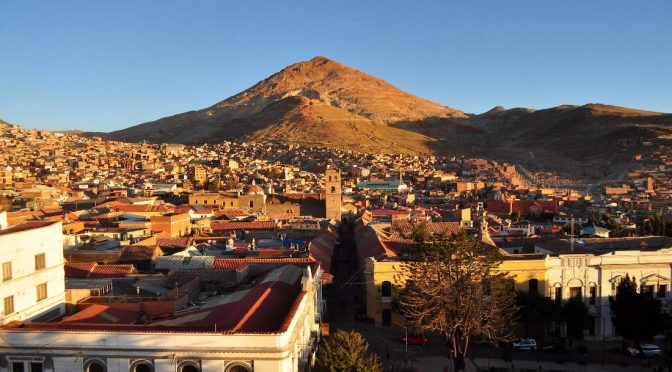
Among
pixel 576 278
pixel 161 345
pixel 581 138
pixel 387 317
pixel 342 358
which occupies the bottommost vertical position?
pixel 387 317

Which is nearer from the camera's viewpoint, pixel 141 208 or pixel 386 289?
pixel 386 289

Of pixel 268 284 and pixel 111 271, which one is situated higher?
pixel 268 284

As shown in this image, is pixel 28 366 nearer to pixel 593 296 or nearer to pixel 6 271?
pixel 6 271

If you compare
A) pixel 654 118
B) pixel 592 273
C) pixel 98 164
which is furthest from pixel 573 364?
pixel 654 118

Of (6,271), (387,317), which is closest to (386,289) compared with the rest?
(387,317)

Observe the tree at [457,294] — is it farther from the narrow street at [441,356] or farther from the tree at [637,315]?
the tree at [637,315]

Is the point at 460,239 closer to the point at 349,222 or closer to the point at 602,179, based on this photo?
the point at 349,222
